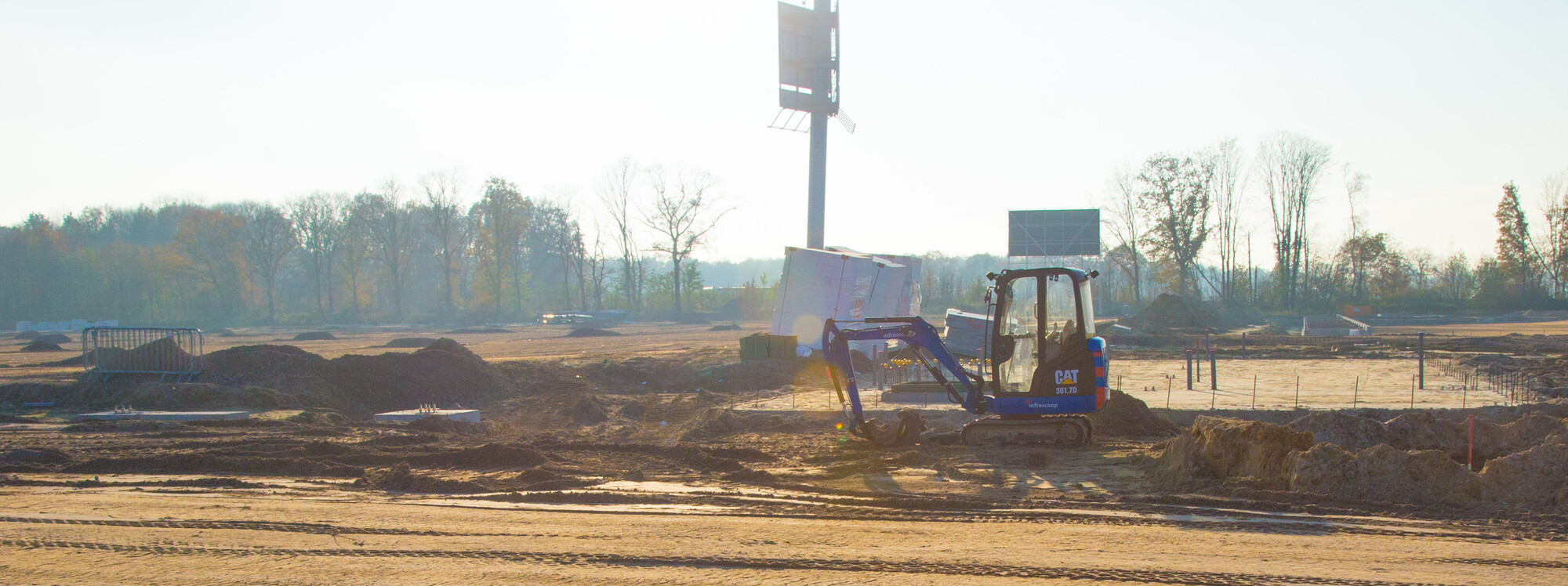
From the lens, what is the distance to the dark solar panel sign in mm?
45875

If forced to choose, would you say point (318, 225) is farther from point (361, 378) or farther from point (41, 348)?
point (361, 378)

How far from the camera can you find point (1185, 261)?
187 feet

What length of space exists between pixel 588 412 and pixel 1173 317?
111ft

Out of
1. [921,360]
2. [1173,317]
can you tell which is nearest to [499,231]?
[1173,317]

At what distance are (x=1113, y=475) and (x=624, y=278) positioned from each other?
69.9 metres

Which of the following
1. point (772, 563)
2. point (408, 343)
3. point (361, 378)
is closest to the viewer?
point (772, 563)

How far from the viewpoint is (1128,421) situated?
1158 centimetres

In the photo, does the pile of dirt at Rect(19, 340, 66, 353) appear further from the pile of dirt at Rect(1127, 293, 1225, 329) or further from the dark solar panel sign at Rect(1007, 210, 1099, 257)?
the pile of dirt at Rect(1127, 293, 1225, 329)

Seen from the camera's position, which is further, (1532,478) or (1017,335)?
(1017,335)

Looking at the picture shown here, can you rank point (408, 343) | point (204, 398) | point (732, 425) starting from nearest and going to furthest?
point (732, 425)
point (204, 398)
point (408, 343)

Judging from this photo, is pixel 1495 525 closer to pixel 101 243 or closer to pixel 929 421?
pixel 929 421

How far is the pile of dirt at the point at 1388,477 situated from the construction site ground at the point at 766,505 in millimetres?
27

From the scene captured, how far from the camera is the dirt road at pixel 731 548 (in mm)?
5395

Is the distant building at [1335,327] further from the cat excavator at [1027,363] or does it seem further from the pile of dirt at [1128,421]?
the cat excavator at [1027,363]
